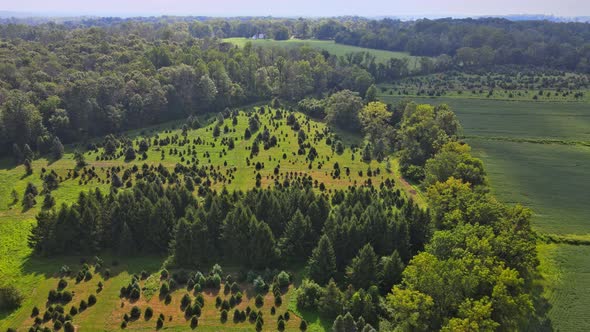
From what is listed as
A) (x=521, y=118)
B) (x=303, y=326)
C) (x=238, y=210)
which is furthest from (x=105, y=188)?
(x=521, y=118)

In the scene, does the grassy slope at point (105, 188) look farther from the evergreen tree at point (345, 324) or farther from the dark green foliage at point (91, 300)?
the evergreen tree at point (345, 324)

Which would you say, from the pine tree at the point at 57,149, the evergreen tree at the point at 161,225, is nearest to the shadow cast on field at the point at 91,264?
the evergreen tree at the point at 161,225

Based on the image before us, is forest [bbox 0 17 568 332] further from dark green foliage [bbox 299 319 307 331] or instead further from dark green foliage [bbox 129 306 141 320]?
dark green foliage [bbox 299 319 307 331]

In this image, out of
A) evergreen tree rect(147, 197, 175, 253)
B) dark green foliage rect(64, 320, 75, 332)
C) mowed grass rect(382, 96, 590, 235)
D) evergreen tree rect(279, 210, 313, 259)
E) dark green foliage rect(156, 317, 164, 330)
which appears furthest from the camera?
mowed grass rect(382, 96, 590, 235)

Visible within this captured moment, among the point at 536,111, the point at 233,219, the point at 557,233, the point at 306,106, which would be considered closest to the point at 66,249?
the point at 233,219

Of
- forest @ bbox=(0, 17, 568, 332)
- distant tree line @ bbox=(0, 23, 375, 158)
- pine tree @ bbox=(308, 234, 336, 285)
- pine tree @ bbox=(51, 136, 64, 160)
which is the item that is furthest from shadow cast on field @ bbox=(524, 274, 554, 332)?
distant tree line @ bbox=(0, 23, 375, 158)

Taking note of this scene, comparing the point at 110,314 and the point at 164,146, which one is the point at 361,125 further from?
the point at 110,314
